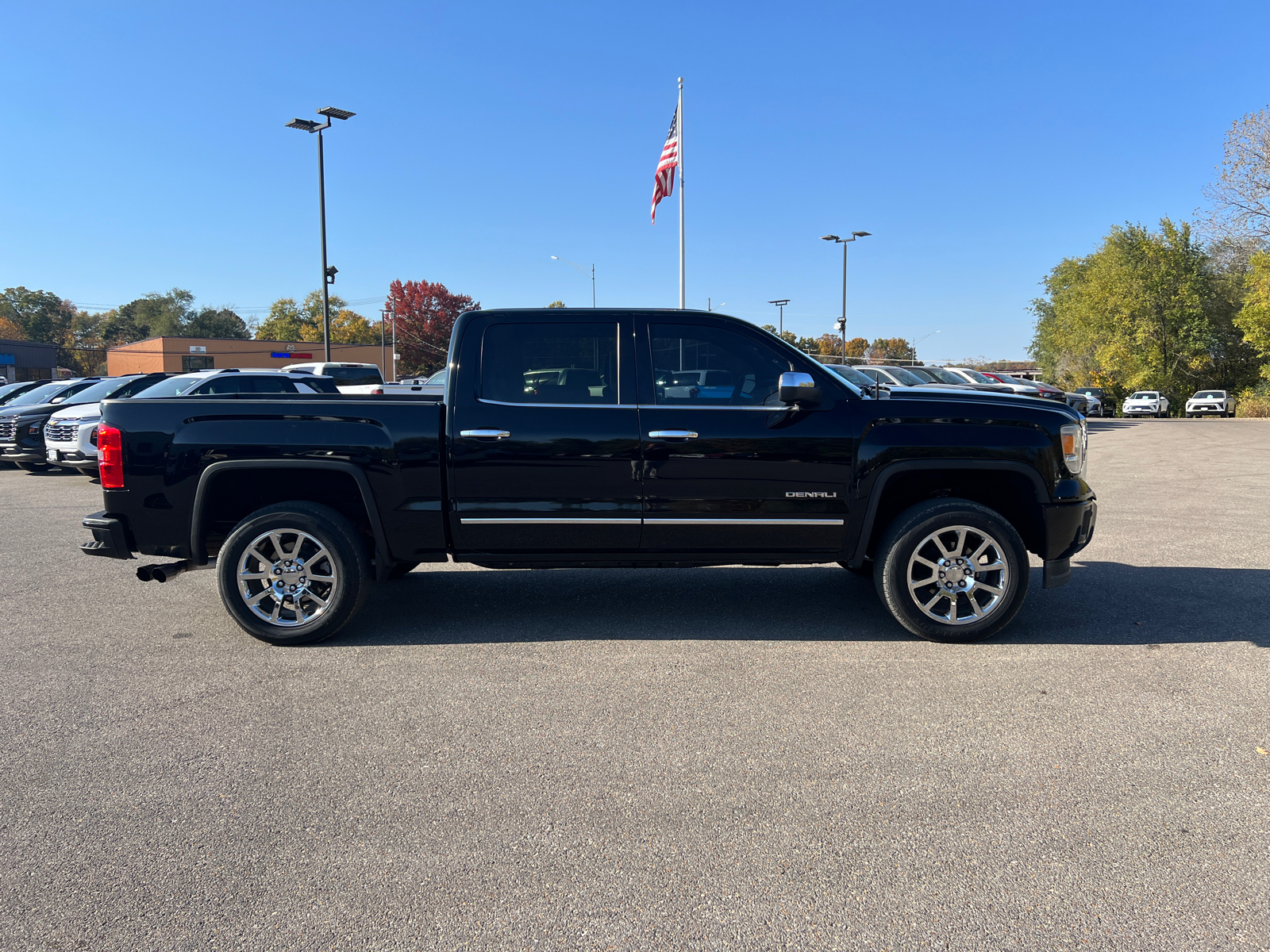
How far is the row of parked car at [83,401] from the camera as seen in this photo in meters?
A: 14.3

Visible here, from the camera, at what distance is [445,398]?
210 inches

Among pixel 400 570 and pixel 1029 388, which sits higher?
pixel 1029 388

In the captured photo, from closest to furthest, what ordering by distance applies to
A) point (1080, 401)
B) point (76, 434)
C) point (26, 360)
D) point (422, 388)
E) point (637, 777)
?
point (637, 777), point (422, 388), point (76, 434), point (1080, 401), point (26, 360)

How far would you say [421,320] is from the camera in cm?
8944

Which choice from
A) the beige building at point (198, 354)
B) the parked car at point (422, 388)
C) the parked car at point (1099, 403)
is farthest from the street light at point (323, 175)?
the beige building at point (198, 354)

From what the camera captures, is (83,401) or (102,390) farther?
(102,390)

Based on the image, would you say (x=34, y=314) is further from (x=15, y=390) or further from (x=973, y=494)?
(x=973, y=494)

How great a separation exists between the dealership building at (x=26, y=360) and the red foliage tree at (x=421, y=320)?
3113 centimetres

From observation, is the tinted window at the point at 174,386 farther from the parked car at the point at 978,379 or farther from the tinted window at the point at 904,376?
the parked car at the point at 978,379

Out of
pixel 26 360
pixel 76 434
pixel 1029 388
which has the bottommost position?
pixel 76 434

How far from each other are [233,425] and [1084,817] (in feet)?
15.5

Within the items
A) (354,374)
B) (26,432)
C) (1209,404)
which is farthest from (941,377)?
(1209,404)

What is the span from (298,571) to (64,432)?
12027 millimetres

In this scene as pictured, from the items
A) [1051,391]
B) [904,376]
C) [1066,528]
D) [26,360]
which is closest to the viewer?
[1066,528]
